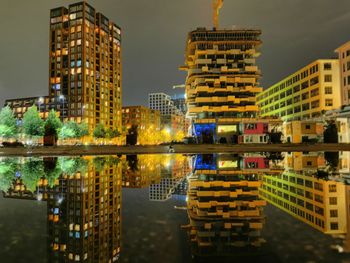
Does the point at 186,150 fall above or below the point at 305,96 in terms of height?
below

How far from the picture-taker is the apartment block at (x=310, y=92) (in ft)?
342

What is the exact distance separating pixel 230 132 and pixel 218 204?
265 feet

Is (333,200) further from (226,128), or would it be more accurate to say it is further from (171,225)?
(226,128)

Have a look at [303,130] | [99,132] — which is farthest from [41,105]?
[303,130]

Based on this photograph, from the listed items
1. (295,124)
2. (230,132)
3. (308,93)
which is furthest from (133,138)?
(308,93)

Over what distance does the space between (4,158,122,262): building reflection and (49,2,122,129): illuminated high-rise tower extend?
138m

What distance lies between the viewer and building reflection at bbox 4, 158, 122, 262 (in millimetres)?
5598

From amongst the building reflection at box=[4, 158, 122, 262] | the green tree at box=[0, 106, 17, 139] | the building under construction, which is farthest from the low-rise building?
the green tree at box=[0, 106, 17, 139]

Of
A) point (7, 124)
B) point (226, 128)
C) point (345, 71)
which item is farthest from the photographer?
point (226, 128)

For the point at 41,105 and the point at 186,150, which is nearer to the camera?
the point at 186,150

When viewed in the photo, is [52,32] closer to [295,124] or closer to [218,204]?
[295,124]

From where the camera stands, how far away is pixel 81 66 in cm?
15275

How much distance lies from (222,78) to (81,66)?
83879mm

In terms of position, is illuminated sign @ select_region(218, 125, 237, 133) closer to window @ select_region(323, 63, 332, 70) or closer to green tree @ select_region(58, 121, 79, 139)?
window @ select_region(323, 63, 332, 70)
